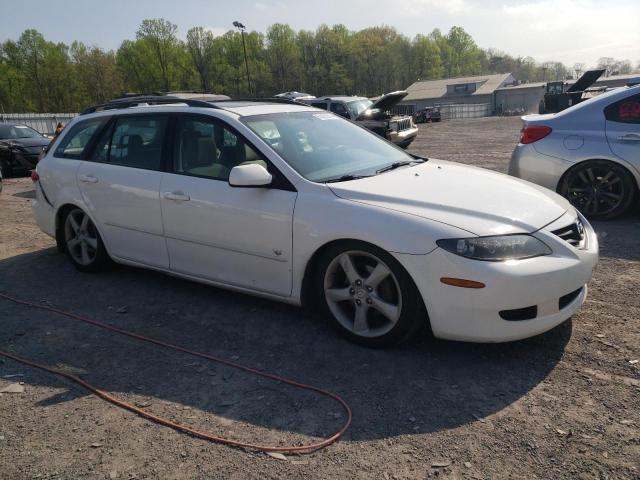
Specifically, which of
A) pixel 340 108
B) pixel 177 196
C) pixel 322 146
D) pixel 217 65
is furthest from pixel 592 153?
pixel 217 65

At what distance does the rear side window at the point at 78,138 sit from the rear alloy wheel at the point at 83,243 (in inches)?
22.9

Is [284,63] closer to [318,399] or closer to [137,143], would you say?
[137,143]

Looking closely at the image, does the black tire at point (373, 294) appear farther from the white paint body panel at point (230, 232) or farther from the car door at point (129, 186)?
the car door at point (129, 186)

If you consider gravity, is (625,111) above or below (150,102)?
below

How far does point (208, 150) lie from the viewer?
13.9 ft

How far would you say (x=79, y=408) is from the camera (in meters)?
3.00

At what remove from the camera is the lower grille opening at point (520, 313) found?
308 centimetres

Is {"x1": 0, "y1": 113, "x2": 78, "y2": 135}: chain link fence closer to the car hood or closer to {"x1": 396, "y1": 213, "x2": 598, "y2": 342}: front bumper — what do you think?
the car hood

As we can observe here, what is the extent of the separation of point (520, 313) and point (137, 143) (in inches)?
138

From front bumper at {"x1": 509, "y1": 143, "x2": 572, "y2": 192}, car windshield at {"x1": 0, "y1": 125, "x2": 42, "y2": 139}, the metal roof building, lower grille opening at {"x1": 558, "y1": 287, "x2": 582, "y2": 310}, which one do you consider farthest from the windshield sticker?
the metal roof building

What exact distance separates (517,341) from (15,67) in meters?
74.2

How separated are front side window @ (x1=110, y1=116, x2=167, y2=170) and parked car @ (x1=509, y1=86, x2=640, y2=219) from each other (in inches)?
173

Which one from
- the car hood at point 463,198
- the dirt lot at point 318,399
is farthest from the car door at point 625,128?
the car hood at point 463,198

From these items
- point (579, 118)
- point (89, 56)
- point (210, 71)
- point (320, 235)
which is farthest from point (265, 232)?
point (210, 71)
